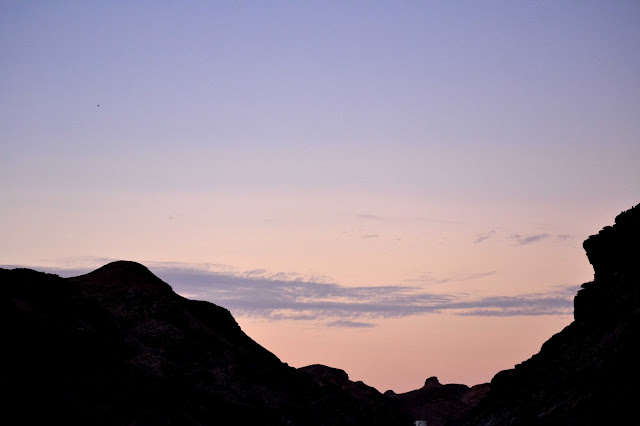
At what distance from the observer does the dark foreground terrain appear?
2071 inches

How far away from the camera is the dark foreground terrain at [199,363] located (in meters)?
52.6

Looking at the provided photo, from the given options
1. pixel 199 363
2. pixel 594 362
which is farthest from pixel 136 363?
pixel 594 362

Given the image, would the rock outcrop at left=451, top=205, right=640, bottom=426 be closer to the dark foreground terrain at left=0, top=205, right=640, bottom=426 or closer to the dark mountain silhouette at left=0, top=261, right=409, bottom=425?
the dark foreground terrain at left=0, top=205, right=640, bottom=426

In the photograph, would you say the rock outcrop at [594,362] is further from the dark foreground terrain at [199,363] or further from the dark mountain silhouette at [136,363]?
the dark mountain silhouette at [136,363]

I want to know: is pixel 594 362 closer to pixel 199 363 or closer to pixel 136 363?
pixel 136 363

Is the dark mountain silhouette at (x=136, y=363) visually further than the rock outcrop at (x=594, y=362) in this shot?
No

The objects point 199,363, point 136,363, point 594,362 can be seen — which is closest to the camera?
point 594,362

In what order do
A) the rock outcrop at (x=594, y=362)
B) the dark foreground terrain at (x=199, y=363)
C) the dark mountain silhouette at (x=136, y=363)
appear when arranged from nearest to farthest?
the dark mountain silhouette at (x=136, y=363), the dark foreground terrain at (x=199, y=363), the rock outcrop at (x=594, y=362)

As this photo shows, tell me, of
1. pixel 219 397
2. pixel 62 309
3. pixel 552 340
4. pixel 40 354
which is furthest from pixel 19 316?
pixel 552 340

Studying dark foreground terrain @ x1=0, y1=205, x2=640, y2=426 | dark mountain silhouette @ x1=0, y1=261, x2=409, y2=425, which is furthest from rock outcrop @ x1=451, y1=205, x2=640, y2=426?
dark mountain silhouette @ x1=0, y1=261, x2=409, y2=425

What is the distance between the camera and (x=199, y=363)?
3748 inches

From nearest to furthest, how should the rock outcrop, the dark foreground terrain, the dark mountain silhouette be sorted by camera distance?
the dark mountain silhouette → the dark foreground terrain → the rock outcrop

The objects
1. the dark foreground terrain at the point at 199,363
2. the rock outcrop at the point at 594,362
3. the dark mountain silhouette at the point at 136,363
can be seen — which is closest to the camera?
the dark mountain silhouette at the point at 136,363

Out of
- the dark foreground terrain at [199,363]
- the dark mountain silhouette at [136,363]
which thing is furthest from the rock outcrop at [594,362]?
the dark mountain silhouette at [136,363]
